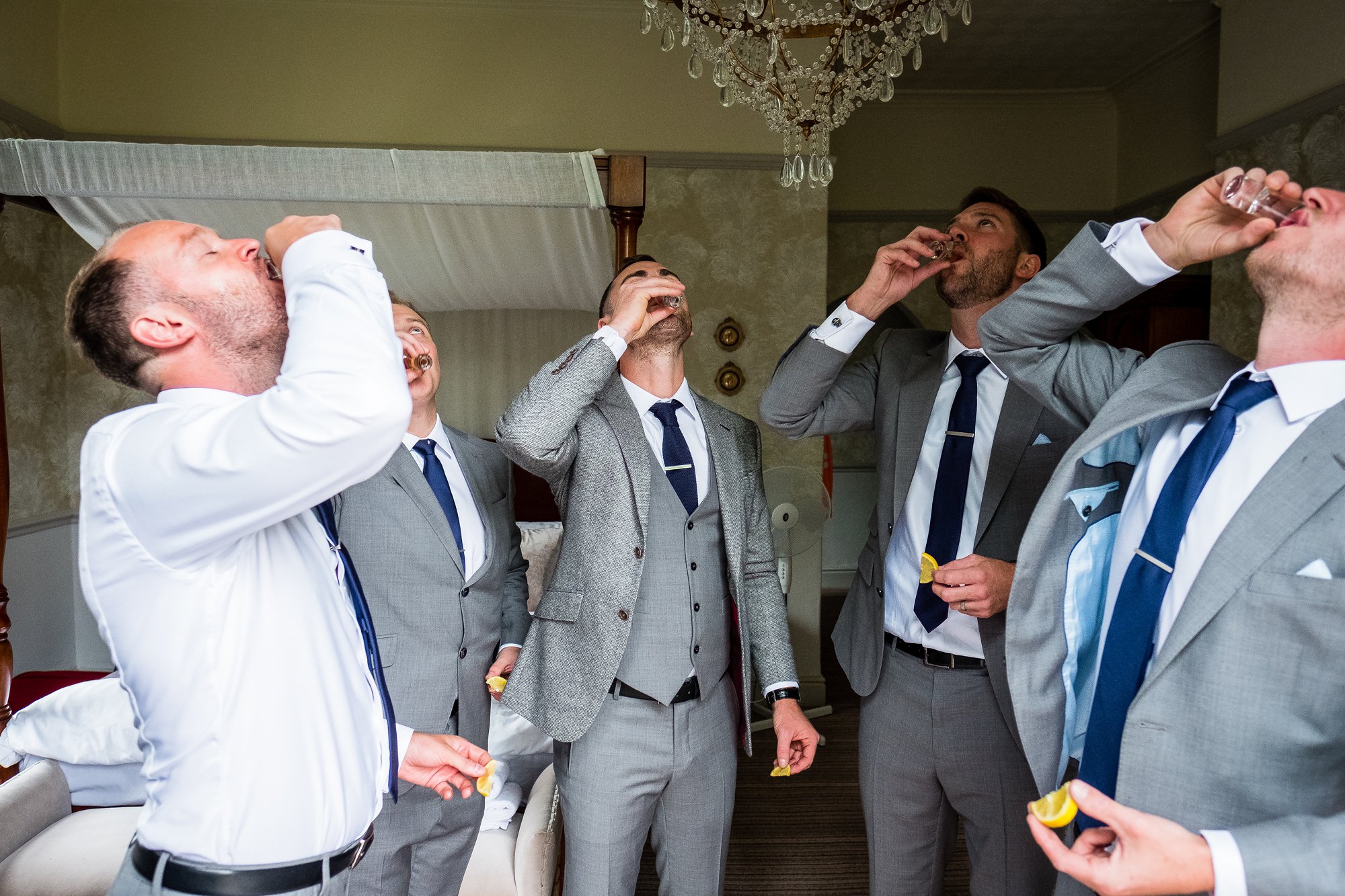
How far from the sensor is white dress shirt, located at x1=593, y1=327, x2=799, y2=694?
2074 millimetres

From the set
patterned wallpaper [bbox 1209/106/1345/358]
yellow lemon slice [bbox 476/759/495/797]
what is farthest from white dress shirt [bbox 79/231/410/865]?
patterned wallpaper [bbox 1209/106/1345/358]

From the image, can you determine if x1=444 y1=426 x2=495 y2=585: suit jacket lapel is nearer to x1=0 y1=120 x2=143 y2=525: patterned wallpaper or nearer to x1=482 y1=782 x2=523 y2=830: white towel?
x1=482 y1=782 x2=523 y2=830: white towel

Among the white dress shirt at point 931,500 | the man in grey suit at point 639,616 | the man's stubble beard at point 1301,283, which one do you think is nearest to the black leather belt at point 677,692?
the man in grey suit at point 639,616

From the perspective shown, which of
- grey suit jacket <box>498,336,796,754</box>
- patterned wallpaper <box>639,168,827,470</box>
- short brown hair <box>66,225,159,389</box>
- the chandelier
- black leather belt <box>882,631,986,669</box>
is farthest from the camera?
patterned wallpaper <box>639,168,827,470</box>

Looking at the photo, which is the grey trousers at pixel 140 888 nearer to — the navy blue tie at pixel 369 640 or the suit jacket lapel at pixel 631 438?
the navy blue tie at pixel 369 640

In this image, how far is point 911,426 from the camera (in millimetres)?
2129

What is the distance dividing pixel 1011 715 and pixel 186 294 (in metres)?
1.71

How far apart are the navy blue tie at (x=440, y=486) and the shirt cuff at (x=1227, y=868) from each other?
4.82 feet

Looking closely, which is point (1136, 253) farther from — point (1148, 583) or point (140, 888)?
point (140, 888)

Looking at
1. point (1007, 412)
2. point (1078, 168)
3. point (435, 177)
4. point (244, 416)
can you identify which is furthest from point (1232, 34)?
point (244, 416)

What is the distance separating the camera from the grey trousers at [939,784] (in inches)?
76.7

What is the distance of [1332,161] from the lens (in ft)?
13.8

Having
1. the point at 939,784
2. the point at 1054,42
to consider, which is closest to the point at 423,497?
the point at 939,784

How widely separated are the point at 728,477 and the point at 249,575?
1.15 m
